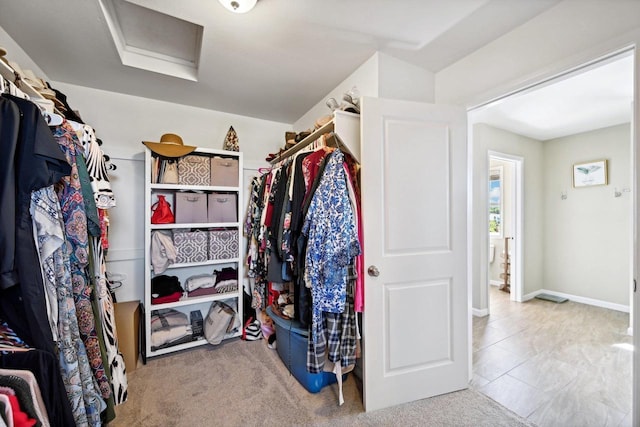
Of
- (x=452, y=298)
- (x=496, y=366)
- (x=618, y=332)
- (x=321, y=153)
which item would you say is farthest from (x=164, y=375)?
(x=618, y=332)

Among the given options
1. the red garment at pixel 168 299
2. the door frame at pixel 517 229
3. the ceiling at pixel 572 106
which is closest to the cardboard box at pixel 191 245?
the red garment at pixel 168 299

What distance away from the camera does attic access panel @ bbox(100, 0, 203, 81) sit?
1.60 m

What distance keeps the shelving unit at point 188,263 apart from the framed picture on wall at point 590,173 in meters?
Answer: 4.57

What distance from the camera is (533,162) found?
3879 millimetres

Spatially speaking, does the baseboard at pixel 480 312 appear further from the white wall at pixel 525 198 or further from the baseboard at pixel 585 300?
the baseboard at pixel 585 300

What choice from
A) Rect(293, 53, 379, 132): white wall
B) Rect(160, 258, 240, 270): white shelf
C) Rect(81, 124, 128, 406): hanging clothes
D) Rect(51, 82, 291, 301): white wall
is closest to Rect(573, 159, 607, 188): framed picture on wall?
Rect(293, 53, 379, 132): white wall

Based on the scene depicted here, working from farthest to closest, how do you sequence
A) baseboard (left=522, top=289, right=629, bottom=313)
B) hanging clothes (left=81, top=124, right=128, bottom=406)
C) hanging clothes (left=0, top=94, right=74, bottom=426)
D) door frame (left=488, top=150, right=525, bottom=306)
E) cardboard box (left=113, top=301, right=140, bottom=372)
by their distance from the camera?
door frame (left=488, top=150, right=525, bottom=306) → baseboard (left=522, top=289, right=629, bottom=313) → cardboard box (left=113, top=301, right=140, bottom=372) → hanging clothes (left=81, top=124, right=128, bottom=406) → hanging clothes (left=0, top=94, right=74, bottom=426)

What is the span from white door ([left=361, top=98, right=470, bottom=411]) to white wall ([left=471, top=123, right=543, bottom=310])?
139 cm

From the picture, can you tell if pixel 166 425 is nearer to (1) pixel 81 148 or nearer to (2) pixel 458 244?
(1) pixel 81 148

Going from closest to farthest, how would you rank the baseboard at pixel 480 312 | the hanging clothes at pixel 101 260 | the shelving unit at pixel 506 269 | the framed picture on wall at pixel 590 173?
the hanging clothes at pixel 101 260 → the baseboard at pixel 480 312 → the framed picture on wall at pixel 590 173 → the shelving unit at pixel 506 269

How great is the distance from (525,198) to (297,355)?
387cm

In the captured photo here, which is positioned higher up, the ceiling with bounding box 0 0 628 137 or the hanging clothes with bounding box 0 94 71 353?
the ceiling with bounding box 0 0 628 137

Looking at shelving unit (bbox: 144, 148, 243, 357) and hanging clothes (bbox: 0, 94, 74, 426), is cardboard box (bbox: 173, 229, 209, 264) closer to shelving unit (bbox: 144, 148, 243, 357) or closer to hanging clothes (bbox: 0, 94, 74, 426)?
shelving unit (bbox: 144, 148, 243, 357)

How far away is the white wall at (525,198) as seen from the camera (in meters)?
3.16
